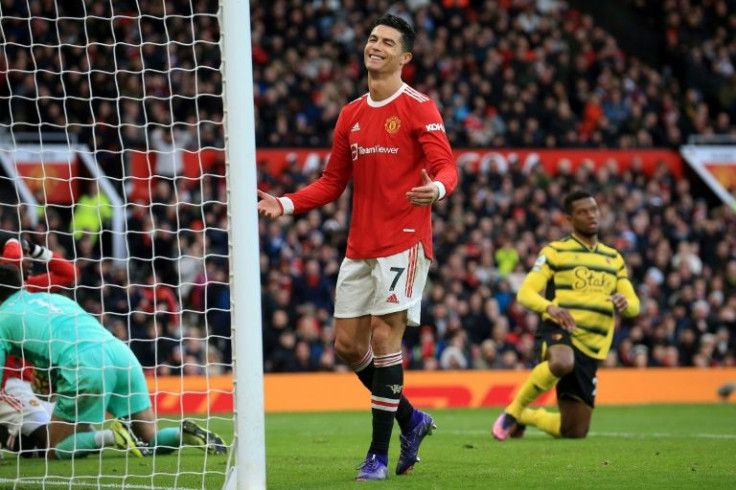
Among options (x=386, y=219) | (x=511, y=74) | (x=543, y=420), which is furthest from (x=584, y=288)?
(x=511, y=74)

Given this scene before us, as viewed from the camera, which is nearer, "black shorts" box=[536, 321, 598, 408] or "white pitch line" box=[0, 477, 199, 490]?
"white pitch line" box=[0, 477, 199, 490]

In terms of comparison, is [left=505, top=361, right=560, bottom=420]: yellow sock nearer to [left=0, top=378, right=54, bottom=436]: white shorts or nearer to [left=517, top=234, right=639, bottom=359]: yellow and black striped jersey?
[left=517, top=234, right=639, bottom=359]: yellow and black striped jersey

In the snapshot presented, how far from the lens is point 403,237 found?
705cm

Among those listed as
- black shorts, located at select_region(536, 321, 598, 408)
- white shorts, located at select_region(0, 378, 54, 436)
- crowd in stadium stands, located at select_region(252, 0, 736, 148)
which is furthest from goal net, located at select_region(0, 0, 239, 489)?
black shorts, located at select_region(536, 321, 598, 408)

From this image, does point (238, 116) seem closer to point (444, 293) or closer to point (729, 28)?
point (444, 293)

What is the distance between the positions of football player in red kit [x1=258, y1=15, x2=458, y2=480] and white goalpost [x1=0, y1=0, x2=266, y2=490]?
2.74 ft

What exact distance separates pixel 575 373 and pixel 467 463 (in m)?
2.77

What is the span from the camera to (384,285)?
6996 mm

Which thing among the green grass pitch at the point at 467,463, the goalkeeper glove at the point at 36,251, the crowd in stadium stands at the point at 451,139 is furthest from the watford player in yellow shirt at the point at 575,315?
the crowd in stadium stands at the point at 451,139

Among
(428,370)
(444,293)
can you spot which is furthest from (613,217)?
(428,370)

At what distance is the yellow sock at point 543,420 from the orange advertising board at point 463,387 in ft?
19.7

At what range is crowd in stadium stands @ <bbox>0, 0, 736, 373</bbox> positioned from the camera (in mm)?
17484

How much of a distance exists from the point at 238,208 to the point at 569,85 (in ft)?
63.4

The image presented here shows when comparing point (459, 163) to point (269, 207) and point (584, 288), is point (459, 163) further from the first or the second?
point (269, 207)
